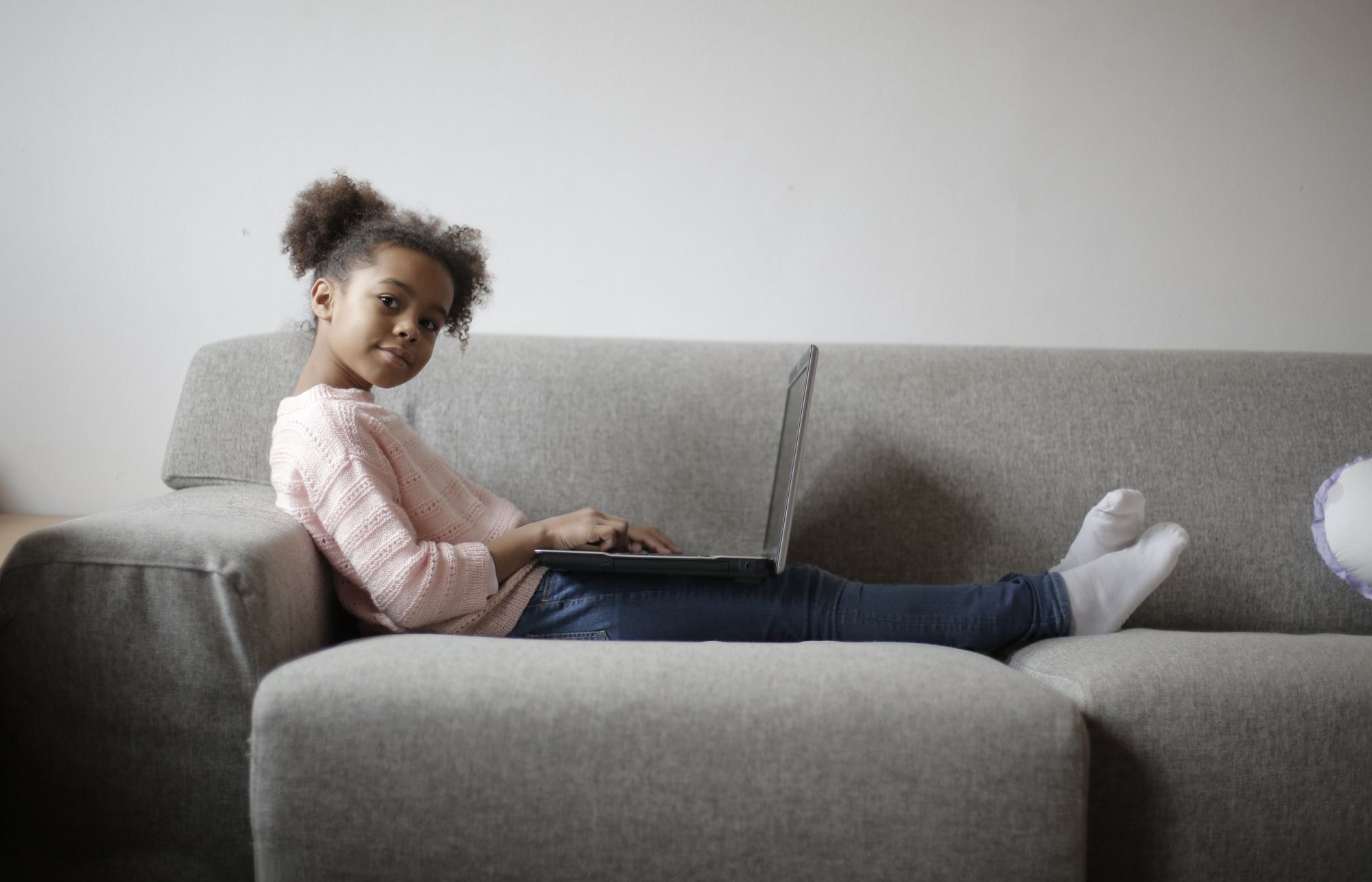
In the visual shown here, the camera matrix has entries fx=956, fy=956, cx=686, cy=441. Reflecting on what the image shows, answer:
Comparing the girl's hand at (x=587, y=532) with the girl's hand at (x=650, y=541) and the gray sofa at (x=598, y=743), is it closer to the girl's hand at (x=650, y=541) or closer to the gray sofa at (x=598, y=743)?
the girl's hand at (x=650, y=541)

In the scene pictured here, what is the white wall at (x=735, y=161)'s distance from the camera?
195 cm

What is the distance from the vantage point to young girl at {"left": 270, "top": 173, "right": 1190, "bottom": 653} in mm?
1203

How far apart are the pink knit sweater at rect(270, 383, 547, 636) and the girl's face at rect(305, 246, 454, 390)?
5 centimetres

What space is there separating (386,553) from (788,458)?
1.94 feet

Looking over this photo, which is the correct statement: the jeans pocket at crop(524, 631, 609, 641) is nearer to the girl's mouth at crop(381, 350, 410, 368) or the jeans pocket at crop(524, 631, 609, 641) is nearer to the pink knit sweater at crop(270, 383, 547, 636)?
the pink knit sweater at crop(270, 383, 547, 636)

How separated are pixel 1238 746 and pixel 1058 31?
149 cm

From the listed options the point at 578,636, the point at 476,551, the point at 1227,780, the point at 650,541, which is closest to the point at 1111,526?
→ the point at 1227,780

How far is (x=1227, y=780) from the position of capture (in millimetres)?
1032

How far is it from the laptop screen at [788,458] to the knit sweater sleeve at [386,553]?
41 centimetres

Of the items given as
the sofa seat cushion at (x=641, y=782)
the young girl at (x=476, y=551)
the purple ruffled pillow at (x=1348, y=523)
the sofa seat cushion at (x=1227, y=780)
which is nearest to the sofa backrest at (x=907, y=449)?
the purple ruffled pillow at (x=1348, y=523)

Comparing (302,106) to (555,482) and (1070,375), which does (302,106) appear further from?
(1070,375)

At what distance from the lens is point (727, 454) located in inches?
64.3

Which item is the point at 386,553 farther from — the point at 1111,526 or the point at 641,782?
the point at 1111,526

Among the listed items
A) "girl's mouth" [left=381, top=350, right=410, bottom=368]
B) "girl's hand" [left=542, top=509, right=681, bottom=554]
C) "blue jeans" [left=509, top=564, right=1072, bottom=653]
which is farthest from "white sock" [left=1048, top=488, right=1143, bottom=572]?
"girl's mouth" [left=381, top=350, right=410, bottom=368]
